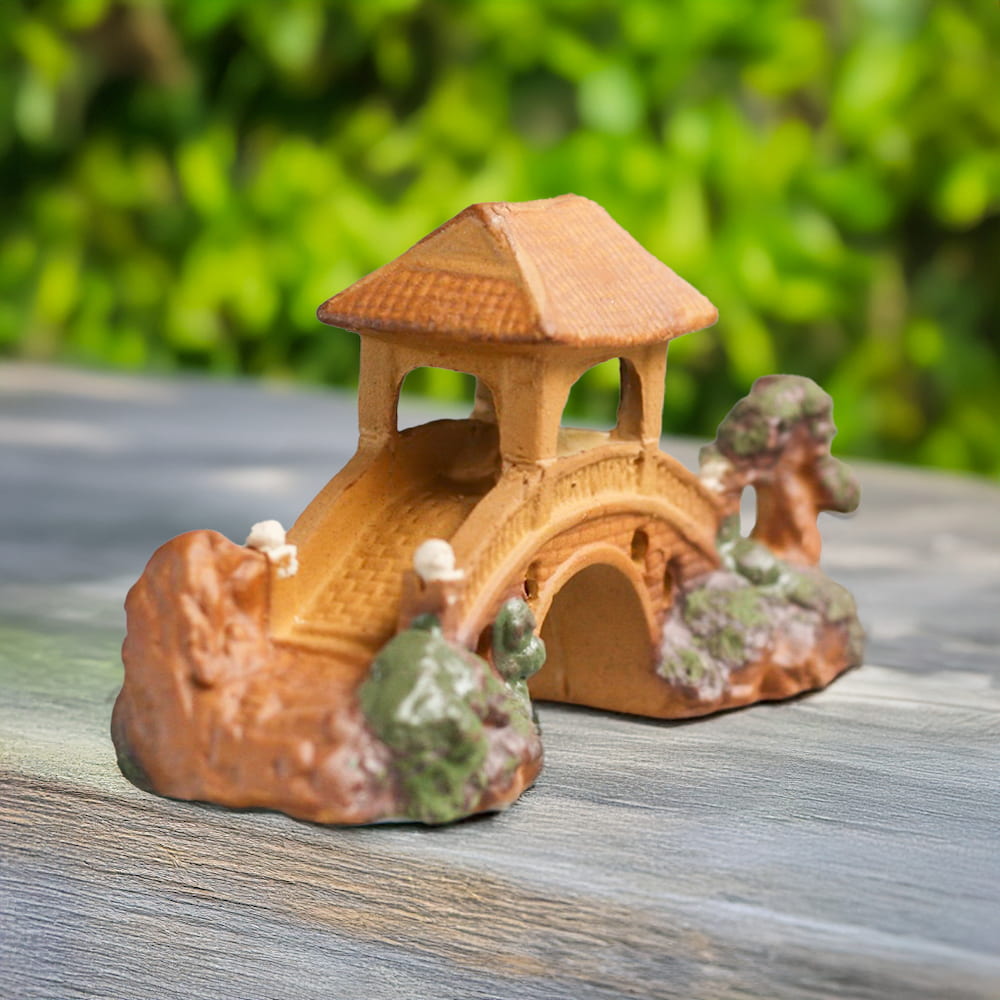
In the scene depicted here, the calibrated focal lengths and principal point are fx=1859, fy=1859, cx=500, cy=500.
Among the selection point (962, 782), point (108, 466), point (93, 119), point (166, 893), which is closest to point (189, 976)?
point (166, 893)

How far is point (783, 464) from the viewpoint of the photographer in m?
3.24

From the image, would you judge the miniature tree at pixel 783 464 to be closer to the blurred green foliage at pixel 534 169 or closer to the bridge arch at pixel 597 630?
the bridge arch at pixel 597 630

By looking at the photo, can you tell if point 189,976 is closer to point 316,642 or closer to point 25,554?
point 316,642

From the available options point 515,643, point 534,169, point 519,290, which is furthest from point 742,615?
point 534,169

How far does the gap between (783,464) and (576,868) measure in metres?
1.08

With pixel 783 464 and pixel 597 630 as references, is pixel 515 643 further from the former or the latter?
pixel 783 464

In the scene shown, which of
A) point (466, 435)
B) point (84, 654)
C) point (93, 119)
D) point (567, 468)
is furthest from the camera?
point (93, 119)

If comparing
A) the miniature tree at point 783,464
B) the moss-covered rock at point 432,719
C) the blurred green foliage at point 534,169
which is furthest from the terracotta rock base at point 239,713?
the blurred green foliage at point 534,169

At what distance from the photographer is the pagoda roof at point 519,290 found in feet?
8.52

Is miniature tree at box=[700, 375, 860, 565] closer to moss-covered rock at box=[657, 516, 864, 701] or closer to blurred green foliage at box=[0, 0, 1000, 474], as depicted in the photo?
moss-covered rock at box=[657, 516, 864, 701]

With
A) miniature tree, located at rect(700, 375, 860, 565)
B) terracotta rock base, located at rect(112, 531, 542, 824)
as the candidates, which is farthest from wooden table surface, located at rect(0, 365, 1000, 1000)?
miniature tree, located at rect(700, 375, 860, 565)

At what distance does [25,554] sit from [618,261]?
184 cm

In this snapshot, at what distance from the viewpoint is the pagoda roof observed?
8.52 feet

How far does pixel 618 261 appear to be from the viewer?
9.30ft
